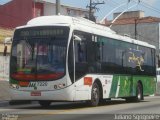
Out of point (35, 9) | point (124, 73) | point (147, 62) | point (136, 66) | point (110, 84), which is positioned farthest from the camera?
point (35, 9)

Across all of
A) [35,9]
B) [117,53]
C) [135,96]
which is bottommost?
[135,96]

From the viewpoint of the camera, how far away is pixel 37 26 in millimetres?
21250

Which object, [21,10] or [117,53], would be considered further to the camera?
[21,10]

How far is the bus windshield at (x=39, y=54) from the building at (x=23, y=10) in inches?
2073

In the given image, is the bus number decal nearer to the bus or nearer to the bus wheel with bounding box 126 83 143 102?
the bus

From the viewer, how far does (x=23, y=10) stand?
249ft

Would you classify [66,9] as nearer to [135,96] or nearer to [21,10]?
[21,10]

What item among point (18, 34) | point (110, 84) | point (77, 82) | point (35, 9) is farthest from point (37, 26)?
point (35, 9)

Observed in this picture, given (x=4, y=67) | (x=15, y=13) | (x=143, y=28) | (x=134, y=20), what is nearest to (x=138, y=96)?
(x=4, y=67)

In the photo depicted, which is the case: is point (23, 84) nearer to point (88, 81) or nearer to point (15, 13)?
point (88, 81)

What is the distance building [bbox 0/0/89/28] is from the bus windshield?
52648 millimetres

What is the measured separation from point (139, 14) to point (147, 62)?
241ft

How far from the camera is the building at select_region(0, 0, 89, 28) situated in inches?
2928

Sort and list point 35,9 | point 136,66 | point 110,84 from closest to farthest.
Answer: point 110,84, point 136,66, point 35,9
